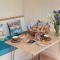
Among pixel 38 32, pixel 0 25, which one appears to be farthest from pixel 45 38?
pixel 0 25

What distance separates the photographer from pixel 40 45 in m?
1.67

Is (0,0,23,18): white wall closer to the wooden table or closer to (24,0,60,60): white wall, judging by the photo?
(24,0,60,60): white wall

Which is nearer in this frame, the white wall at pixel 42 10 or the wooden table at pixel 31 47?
the wooden table at pixel 31 47

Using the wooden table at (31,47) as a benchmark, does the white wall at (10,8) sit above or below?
above

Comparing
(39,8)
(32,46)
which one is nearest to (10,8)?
(39,8)

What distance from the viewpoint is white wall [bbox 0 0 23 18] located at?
8.07 feet

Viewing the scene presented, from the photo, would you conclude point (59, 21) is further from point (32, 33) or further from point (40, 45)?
point (40, 45)

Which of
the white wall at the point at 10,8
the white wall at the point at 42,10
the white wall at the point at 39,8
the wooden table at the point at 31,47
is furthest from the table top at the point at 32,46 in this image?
the white wall at the point at 10,8

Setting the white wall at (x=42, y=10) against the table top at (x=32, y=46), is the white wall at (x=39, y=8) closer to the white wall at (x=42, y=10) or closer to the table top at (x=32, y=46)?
the white wall at (x=42, y=10)

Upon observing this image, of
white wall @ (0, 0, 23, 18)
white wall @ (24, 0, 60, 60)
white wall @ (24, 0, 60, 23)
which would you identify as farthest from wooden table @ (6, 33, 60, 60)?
white wall @ (0, 0, 23, 18)

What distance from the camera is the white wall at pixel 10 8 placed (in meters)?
2.46

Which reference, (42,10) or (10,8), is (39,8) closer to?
(42,10)

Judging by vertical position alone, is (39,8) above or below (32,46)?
above

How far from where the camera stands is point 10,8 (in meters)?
2.60
